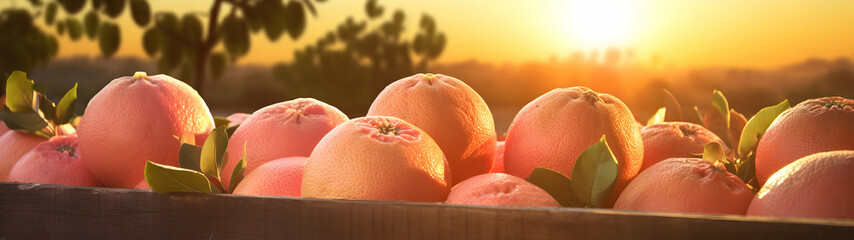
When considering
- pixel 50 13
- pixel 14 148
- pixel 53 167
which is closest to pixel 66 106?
pixel 14 148

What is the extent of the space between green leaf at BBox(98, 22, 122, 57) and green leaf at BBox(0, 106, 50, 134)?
6.07 meters

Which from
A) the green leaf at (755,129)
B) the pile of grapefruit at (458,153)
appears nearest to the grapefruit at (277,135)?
the pile of grapefruit at (458,153)

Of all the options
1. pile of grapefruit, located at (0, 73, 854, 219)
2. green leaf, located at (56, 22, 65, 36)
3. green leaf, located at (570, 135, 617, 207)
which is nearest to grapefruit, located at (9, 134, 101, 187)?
pile of grapefruit, located at (0, 73, 854, 219)

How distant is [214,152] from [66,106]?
2.18ft

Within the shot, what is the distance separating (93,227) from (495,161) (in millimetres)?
658

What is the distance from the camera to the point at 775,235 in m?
0.72

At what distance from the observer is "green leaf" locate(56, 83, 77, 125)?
155cm

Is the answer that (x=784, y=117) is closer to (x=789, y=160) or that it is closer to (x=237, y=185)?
(x=789, y=160)

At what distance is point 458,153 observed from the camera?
3.56 ft

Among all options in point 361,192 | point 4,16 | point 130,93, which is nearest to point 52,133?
point 130,93

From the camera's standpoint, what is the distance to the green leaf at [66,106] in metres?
1.55

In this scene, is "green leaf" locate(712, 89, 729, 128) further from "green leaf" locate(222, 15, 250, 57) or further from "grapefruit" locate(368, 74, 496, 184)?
"green leaf" locate(222, 15, 250, 57)

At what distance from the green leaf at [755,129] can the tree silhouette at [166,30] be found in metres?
5.95

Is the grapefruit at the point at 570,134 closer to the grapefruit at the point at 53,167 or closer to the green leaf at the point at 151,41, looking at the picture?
the grapefruit at the point at 53,167
